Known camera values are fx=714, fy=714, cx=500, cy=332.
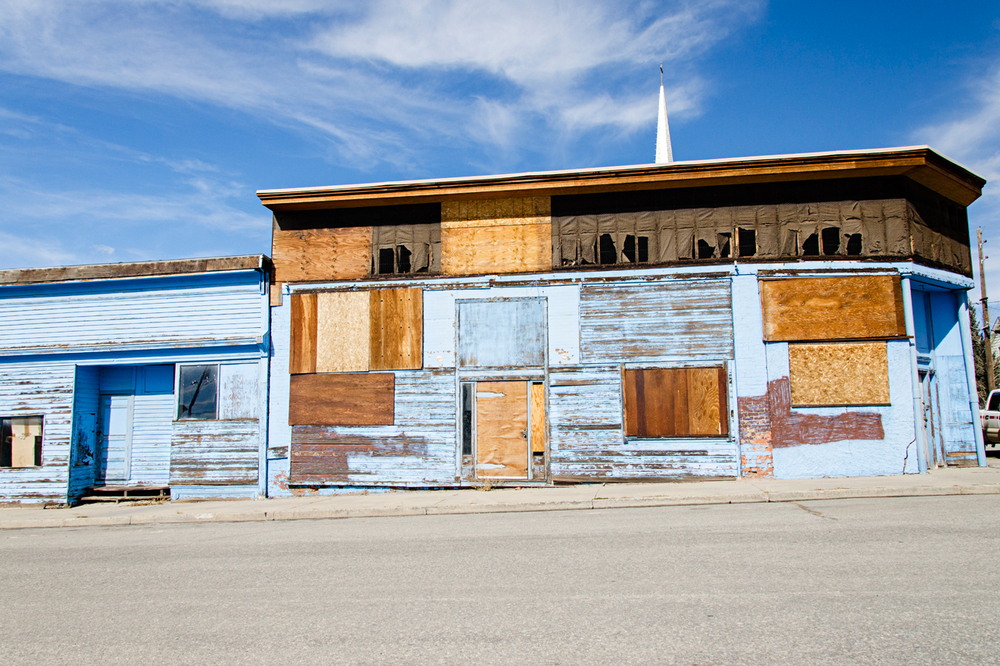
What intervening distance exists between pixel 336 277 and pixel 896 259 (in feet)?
39.6

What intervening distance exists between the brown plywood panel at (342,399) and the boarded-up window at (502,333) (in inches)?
74.8

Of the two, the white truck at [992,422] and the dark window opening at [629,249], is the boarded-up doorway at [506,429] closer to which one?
the dark window opening at [629,249]

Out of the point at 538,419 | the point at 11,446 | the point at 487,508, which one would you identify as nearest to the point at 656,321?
the point at 538,419

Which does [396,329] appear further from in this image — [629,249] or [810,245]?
[810,245]

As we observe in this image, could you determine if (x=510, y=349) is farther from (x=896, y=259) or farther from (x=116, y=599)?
(x=116, y=599)

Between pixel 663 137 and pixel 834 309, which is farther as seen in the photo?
pixel 663 137

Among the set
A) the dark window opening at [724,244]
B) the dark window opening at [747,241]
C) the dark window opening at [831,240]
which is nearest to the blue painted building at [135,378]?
the dark window opening at [724,244]

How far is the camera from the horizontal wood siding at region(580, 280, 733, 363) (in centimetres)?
1491

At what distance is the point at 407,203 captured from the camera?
16.3 meters

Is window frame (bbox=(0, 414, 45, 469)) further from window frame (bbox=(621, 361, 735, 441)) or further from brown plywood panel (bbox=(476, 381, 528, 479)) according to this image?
window frame (bbox=(621, 361, 735, 441))

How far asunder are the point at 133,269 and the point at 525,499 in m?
10.7

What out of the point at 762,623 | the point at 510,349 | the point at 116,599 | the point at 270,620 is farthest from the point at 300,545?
the point at 510,349

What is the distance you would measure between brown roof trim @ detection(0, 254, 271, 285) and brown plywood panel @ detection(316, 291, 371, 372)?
5.79ft

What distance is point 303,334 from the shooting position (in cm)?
1619
